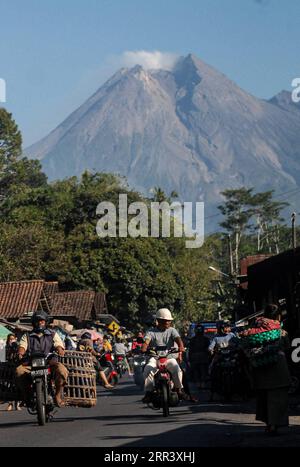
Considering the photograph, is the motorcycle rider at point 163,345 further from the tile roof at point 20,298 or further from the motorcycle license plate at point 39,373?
the tile roof at point 20,298

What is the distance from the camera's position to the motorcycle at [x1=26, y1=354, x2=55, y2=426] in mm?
15120

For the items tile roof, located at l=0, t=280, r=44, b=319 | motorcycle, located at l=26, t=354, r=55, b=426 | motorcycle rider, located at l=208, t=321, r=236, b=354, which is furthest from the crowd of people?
tile roof, located at l=0, t=280, r=44, b=319

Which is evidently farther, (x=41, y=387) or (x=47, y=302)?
(x=47, y=302)

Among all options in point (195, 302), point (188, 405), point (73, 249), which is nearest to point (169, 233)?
point (195, 302)

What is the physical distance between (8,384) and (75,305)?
43.2 m

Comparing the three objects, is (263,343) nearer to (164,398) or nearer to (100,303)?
(164,398)

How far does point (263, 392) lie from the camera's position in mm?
13828

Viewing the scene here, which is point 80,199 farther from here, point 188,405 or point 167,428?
point 167,428

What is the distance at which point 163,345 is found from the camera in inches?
657

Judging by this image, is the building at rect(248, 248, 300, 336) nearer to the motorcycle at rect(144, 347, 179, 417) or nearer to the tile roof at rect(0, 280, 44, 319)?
the motorcycle at rect(144, 347, 179, 417)

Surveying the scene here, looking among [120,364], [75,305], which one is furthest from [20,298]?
[120,364]

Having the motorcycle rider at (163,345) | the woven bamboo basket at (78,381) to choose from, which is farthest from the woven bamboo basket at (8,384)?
the motorcycle rider at (163,345)

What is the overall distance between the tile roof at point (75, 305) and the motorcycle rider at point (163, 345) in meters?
40.9
